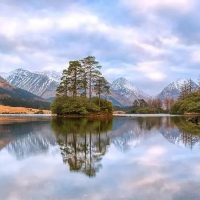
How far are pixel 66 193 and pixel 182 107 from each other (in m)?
106

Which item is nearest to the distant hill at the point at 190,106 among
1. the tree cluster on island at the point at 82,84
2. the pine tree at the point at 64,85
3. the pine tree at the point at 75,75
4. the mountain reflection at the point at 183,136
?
the tree cluster on island at the point at 82,84

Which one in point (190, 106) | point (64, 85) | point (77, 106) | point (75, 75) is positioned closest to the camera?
point (77, 106)

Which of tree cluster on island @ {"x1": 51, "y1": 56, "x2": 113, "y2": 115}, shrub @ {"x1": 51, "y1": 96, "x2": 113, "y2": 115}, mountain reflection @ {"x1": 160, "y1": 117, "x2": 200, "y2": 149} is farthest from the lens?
tree cluster on island @ {"x1": 51, "y1": 56, "x2": 113, "y2": 115}

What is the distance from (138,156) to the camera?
12.5 meters

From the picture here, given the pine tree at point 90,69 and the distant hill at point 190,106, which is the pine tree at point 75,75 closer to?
the pine tree at point 90,69

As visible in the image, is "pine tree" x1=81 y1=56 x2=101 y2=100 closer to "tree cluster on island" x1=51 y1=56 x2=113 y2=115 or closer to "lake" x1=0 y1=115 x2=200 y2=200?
"tree cluster on island" x1=51 y1=56 x2=113 y2=115

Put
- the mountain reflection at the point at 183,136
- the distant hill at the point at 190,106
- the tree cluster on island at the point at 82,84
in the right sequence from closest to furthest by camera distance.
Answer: the mountain reflection at the point at 183,136
the tree cluster on island at the point at 82,84
the distant hill at the point at 190,106

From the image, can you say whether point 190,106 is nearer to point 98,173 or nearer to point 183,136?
point 183,136

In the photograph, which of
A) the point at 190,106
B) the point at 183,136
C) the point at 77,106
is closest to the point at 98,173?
the point at 183,136

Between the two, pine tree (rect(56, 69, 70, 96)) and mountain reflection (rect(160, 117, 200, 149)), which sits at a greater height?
pine tree (rect(56, 69, 70, 96))

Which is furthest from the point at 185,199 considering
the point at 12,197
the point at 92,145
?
the point at 92,145

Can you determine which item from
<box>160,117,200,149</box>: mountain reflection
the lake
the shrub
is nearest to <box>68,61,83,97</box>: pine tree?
the shrub

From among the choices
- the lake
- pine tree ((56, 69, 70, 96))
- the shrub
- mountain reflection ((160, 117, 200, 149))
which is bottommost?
the lake

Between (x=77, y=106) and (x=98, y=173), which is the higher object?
(x=77, y=106)
